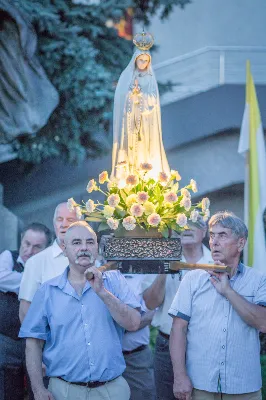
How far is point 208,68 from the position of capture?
298 inches

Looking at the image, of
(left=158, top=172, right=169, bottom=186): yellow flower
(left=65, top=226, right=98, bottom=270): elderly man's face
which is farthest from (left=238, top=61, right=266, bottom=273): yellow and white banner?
(left=65, top=226, right=98, bottom=270): elderly man's face

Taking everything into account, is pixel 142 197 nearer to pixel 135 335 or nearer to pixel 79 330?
pixel 79 330

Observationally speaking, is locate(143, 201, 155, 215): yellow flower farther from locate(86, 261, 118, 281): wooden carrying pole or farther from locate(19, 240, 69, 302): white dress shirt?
locate(19, 240, 69, 302): white dress shirt

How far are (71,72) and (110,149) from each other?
34.2 inches

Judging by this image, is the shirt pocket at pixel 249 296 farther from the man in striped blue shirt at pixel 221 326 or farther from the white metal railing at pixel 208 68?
the white metal railing at pixel 208 68

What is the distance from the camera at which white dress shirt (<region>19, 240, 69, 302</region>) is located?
5.12 m

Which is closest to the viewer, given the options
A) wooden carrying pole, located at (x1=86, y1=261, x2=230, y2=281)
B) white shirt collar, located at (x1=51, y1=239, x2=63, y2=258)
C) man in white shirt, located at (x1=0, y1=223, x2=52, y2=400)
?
wooden carrying pole, located at (x1=86, y1=261, x2=230, y2=281)

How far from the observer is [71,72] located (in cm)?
770

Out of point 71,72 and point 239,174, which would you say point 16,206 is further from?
point 239,174

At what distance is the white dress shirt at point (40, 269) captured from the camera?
5117 millimetres

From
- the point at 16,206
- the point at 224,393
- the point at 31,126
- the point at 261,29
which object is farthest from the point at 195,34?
the point at 224,393

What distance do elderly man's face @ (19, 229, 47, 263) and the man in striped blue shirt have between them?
177 cm

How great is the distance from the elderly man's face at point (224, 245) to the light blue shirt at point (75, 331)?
56 centimetres

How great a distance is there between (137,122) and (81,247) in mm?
994
